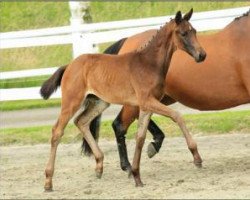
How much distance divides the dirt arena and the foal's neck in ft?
3.83

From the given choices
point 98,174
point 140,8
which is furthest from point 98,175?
point 140,8

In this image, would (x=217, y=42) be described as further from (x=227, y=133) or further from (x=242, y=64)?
(x=227, y=133)

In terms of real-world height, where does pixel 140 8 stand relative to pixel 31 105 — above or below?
above

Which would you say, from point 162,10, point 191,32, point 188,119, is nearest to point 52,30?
point 188,119

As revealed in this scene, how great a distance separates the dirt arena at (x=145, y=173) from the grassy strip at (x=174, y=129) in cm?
26

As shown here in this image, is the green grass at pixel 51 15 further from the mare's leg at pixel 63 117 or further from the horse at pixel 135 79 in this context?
the mare's leg at pixel 63 117

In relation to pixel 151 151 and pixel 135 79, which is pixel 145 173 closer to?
pixel 151 151

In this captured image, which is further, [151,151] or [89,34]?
[89,34]

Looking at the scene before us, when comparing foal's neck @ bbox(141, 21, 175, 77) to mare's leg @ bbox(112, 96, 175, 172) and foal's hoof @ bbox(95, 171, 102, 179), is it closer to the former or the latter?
mare's leg @ bbox(112, 96, 175, 172)

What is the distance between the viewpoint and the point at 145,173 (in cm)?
817

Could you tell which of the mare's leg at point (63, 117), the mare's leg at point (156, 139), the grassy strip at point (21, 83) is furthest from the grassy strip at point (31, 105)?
the mare's leg at point (63, 117)

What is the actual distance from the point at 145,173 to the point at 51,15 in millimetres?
15613

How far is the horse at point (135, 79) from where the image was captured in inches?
278

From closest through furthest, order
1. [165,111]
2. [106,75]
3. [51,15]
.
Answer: [165,111]
[106,75]
[51,15]
